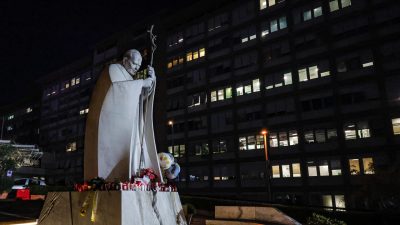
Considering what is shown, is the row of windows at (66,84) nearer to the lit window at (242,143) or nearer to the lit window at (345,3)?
the lit window at (242,143)

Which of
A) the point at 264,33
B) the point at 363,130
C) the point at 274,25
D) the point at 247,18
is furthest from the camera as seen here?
the point at 247,18

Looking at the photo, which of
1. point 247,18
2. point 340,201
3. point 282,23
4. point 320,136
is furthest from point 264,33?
point 340,201

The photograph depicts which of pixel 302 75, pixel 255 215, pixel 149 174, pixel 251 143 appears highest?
pixel 302 75

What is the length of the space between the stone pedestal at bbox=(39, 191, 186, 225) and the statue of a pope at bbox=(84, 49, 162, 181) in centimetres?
82

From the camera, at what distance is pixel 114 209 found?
8.61 metres

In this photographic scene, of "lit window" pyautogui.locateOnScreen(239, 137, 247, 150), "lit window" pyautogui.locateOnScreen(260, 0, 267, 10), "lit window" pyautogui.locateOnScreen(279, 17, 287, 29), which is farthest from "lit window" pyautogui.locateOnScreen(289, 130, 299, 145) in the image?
"lit window" pyautogui.locateOnScreen(260, 0, 267, 10)

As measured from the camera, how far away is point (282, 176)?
42750 mm

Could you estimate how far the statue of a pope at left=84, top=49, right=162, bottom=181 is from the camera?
9734 millimetres

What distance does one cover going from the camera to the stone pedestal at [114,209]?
8.62 m

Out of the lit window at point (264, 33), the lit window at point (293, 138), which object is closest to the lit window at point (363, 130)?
the lit window at point (293, 138)

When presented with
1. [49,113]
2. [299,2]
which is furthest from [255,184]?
[49,113]

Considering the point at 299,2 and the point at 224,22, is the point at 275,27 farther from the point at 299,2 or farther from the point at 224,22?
the point at 224,22

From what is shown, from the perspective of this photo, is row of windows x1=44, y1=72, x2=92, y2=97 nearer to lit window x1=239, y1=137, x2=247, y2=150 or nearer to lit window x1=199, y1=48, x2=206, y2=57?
lit window x1=199, y1=48, x2=206, y2=57

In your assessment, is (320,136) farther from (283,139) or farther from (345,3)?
(345,3)
